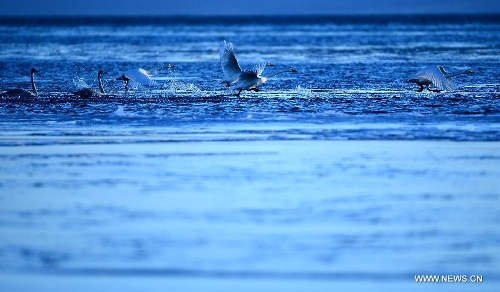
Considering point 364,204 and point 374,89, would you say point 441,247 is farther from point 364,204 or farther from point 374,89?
point 374,89

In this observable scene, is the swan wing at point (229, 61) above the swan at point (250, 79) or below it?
above

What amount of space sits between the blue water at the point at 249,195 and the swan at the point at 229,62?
0.72 meters

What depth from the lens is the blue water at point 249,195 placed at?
6.81 meters

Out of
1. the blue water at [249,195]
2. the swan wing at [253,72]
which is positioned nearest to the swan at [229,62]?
the swan wing at [253,72]

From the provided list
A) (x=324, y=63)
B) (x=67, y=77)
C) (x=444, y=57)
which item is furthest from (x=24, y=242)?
(x=444, y=57)

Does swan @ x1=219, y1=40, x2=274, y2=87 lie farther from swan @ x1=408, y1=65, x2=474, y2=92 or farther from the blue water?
swan @ x1=408, y1=65, x2=474, y2=92

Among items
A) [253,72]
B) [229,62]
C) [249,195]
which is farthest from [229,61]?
[249,195]

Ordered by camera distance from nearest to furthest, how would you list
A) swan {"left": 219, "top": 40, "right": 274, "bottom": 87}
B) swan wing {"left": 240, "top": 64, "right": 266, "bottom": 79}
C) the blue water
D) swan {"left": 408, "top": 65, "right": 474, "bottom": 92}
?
the blue water → swan {"left": 219, "top": 40, "right": 274, "bottom": 87} → swan wing {"left": 240, "top": 64, "right": 266, "bottom": 79} → swan {"left": 408, "top": 65, "right": 474, "bottom": 92}

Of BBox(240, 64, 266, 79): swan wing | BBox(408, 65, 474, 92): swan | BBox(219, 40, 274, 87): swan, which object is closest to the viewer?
BBox(219, 40, 274, 87): swan

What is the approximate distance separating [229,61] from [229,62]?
0.05 meters

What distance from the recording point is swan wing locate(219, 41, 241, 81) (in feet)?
58.3

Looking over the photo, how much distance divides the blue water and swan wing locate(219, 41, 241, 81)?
720 mm

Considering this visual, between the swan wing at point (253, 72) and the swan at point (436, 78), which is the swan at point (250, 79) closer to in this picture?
the swan wing at point (253, 72)

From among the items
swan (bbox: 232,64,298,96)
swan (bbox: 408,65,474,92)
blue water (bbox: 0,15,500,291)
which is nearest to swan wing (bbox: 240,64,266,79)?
swan (bbox: 232,64,298,96)
